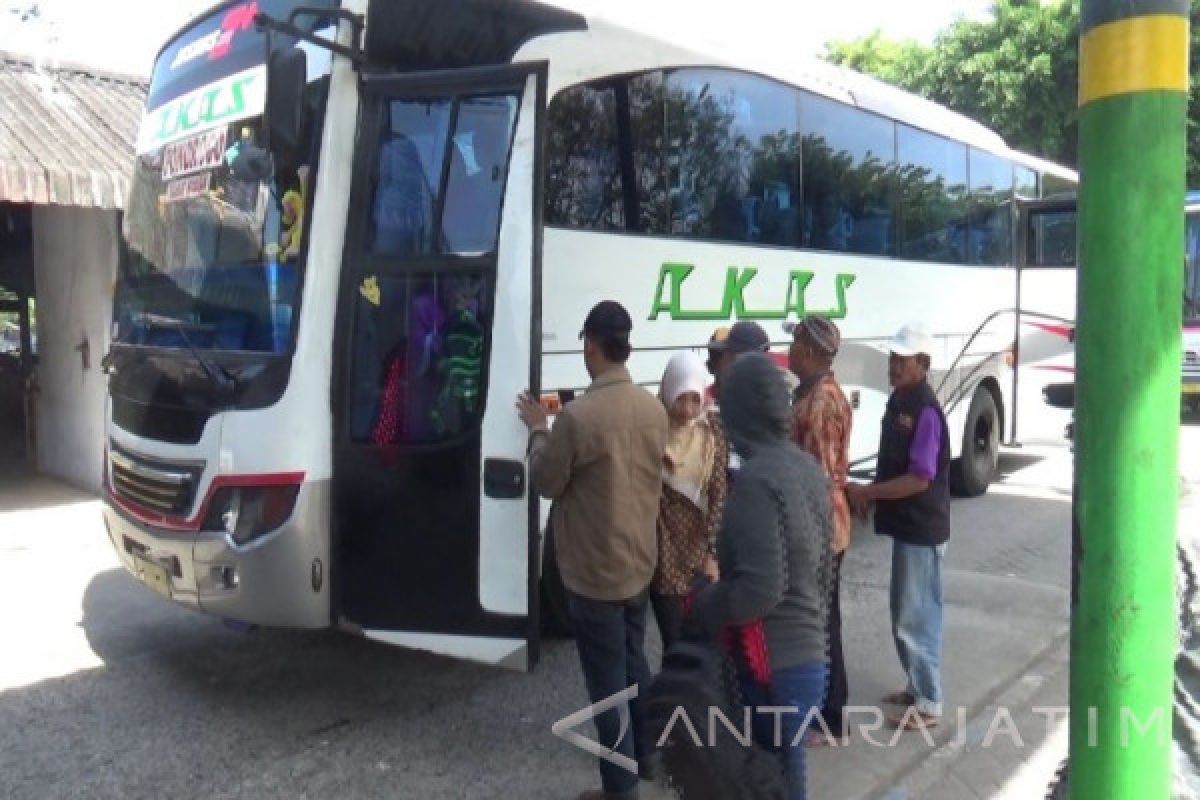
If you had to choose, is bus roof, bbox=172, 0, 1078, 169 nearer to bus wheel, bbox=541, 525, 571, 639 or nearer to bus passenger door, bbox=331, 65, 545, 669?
bus passenger door, bbox=331, 65, 545, 669

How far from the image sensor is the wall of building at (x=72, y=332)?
9367 millimetres

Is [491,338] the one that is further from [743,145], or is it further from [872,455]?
[872,455]

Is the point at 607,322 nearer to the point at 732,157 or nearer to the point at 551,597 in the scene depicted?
the point at 551,597

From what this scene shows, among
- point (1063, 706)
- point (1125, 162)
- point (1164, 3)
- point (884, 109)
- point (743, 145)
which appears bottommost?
point (1063, 706)

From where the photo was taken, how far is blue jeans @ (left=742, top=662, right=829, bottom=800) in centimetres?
300

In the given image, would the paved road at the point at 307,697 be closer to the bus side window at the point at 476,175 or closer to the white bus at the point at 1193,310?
the bus side window at the point at 476,175

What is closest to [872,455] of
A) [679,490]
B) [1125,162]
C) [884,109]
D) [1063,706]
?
[884,109]

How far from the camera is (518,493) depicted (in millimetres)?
4172

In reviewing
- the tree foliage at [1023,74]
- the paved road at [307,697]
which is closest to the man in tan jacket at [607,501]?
the paved road at [307,697]

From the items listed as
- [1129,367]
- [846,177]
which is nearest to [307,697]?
[1129,367]

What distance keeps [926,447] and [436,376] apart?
2.02 m

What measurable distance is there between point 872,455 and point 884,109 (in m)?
2.64

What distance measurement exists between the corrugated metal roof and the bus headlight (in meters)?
3.59

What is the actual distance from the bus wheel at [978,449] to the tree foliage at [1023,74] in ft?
32.3
